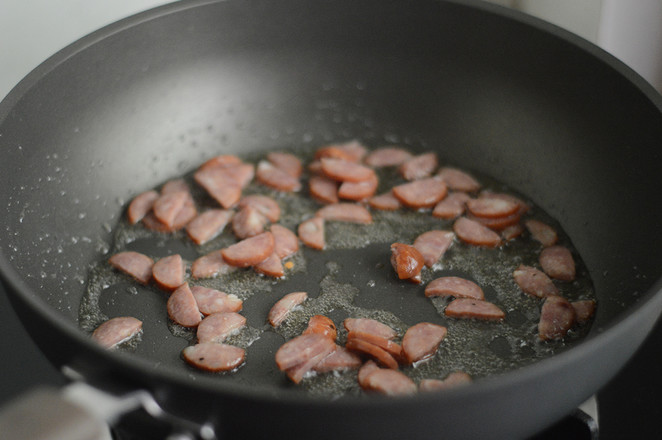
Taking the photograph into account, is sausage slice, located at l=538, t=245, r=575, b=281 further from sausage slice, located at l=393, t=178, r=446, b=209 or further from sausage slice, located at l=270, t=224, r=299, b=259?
sausage slice, located at l=270, t=224, r=299, b=259

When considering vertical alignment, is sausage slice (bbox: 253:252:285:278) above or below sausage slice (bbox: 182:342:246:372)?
above

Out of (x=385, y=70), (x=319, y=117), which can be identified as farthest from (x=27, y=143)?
(x=385, y=70)

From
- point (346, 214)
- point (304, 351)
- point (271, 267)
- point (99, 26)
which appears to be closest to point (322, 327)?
point (304, 351)

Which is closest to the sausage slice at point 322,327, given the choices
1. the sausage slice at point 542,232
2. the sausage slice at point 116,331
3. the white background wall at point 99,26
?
the sausage slice at point 116,331

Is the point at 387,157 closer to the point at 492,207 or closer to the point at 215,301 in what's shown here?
the point at 492,207

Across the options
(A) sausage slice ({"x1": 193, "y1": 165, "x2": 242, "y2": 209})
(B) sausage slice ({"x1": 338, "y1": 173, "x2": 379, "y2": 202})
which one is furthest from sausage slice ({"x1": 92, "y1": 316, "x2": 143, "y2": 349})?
(B) sausage slice ({"x1": 338, "y1": 173, "x2": 379, "y2": 202})

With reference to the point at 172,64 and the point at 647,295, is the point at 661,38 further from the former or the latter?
the point at 172,64
